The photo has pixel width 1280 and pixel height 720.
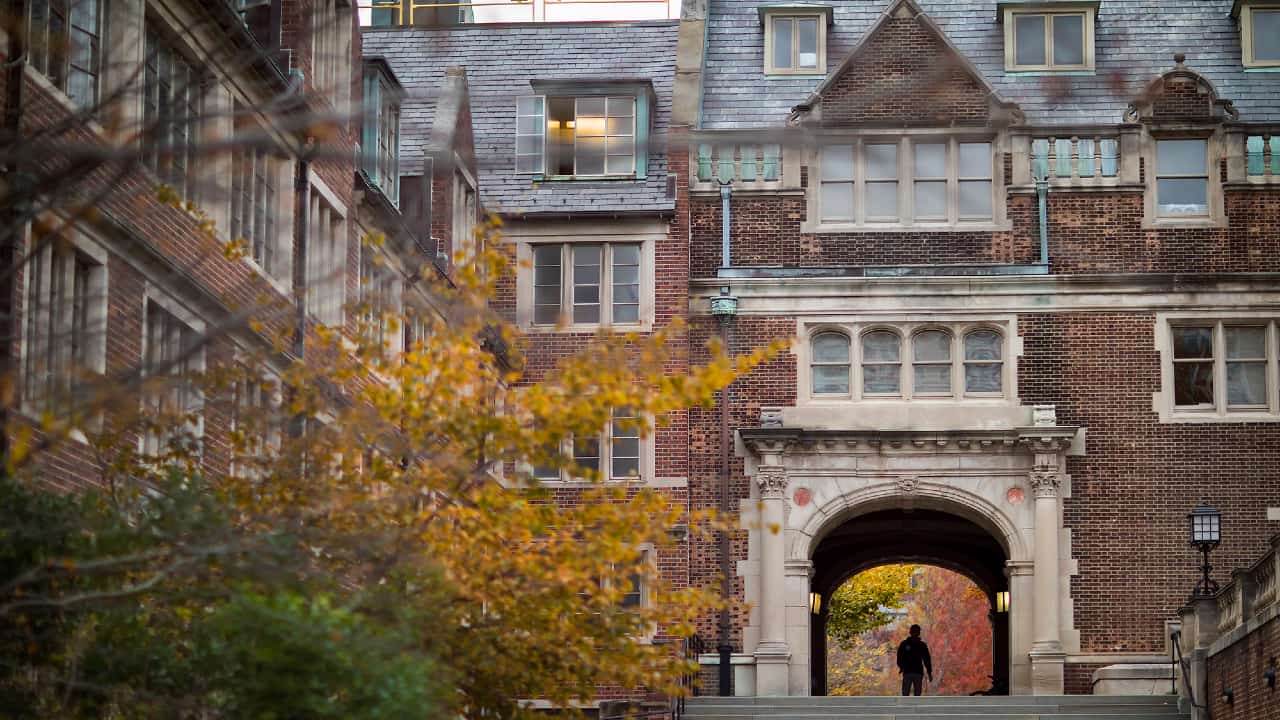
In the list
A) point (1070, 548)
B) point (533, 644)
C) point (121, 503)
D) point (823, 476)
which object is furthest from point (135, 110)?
point (1070, 548)

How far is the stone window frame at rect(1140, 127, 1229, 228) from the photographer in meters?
32.3

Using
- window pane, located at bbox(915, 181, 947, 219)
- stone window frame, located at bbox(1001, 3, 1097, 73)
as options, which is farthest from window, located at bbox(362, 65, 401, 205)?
stone window frame, located at bbox(1001, 3, 1097, 73)

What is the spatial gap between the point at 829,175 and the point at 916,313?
268 centimetres

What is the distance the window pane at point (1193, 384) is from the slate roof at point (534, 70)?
8.36 metres

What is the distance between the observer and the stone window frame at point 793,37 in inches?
1357

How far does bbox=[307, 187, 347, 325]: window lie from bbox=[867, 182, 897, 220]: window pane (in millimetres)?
10501

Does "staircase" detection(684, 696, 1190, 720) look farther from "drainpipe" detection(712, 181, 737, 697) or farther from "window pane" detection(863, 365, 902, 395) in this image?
"window pane" detection(863, 365, 902, 395)

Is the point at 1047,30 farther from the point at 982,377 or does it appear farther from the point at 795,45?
the point at 982,377

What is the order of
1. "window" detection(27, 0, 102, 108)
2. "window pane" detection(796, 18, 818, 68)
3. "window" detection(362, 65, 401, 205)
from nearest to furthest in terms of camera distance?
"window" detection(27, 0, 102, 108) < "window" detection(362, 65, 401, 205) < "window pane" detection(796, 18, 818, 68)

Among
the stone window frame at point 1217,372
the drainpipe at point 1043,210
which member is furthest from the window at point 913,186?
the stone window frame at point 1217,372

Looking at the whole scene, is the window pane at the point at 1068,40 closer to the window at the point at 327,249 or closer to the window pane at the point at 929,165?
the window pane at the point at 929,165

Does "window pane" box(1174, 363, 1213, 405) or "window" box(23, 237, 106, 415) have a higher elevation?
"window pane" box(1174, 363, 1213, 405)

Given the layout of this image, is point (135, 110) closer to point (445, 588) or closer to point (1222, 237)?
point (445, 588)

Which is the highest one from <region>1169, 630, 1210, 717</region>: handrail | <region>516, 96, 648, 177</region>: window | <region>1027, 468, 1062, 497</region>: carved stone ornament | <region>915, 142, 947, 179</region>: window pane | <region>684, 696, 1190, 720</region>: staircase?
<region>516, 96, 648, 177</region>: window
